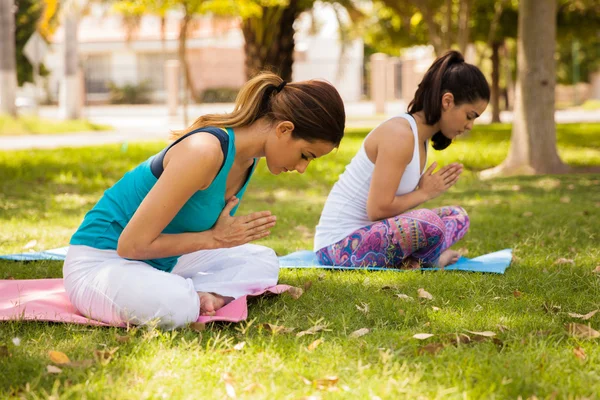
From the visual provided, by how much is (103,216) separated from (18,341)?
71 cm

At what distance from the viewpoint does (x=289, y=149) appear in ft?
10.9

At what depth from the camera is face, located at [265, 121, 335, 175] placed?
3.31 metres

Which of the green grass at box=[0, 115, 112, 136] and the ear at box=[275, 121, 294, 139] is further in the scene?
the green grass at box=[0, 115, 112, 136]

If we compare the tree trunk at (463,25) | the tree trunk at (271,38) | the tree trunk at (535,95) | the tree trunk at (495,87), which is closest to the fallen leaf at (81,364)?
the tree trunk at (535,95)

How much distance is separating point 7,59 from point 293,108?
18344mm

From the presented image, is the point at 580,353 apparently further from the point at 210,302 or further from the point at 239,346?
the point at 210,302

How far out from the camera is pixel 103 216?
352cm

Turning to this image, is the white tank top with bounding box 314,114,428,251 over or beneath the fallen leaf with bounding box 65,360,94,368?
over

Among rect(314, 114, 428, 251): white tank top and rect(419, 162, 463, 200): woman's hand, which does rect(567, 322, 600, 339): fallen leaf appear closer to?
rect(419, 162, 463, 200): woman's hand

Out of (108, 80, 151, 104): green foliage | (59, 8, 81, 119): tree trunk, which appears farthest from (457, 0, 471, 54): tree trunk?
(108, 80, 151, 104): green foliage

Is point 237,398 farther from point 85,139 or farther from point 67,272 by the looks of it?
point 85,139

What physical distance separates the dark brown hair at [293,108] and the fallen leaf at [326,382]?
3.63ft

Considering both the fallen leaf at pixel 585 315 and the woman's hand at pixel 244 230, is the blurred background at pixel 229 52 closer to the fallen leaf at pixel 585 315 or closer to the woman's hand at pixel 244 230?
the woman's hand at pixel 244 230

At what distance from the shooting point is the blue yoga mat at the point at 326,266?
14.9 feet
